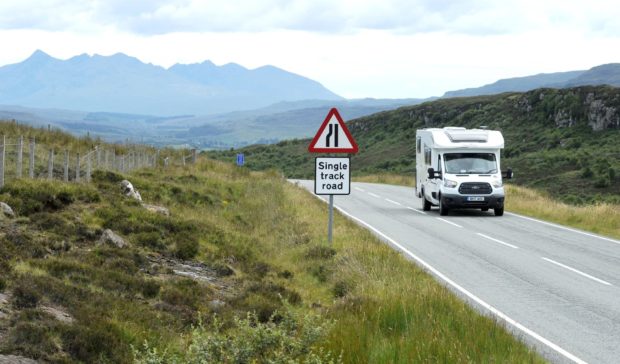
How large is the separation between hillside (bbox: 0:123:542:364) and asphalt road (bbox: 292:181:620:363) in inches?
38.7

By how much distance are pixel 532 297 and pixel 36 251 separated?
7.10 m

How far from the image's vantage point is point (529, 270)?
14.0 m

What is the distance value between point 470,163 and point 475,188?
1132 millimetres

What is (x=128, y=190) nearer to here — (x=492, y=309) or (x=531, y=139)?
(x=492, y=309)

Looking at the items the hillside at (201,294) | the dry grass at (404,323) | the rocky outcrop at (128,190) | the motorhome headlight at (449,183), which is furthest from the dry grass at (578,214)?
the rocky outcrop at (128,190)

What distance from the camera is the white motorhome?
24.3 metres

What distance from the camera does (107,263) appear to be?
10625mm

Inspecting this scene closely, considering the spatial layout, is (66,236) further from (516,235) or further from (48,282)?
(516,235)

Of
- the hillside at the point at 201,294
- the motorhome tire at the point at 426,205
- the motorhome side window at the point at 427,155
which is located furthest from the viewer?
the motorhome tire at the point at 426,205

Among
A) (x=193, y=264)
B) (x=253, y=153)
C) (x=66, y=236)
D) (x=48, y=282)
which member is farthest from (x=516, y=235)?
(x=253, y=153)

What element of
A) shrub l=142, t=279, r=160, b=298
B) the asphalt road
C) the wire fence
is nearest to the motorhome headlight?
the asphalt road

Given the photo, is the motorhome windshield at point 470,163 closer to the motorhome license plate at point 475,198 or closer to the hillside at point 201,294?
the motorhome license plate at point 475,198

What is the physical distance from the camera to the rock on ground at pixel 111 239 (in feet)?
39.8

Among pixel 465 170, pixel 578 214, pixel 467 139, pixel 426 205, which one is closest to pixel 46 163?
pixel 426 205
